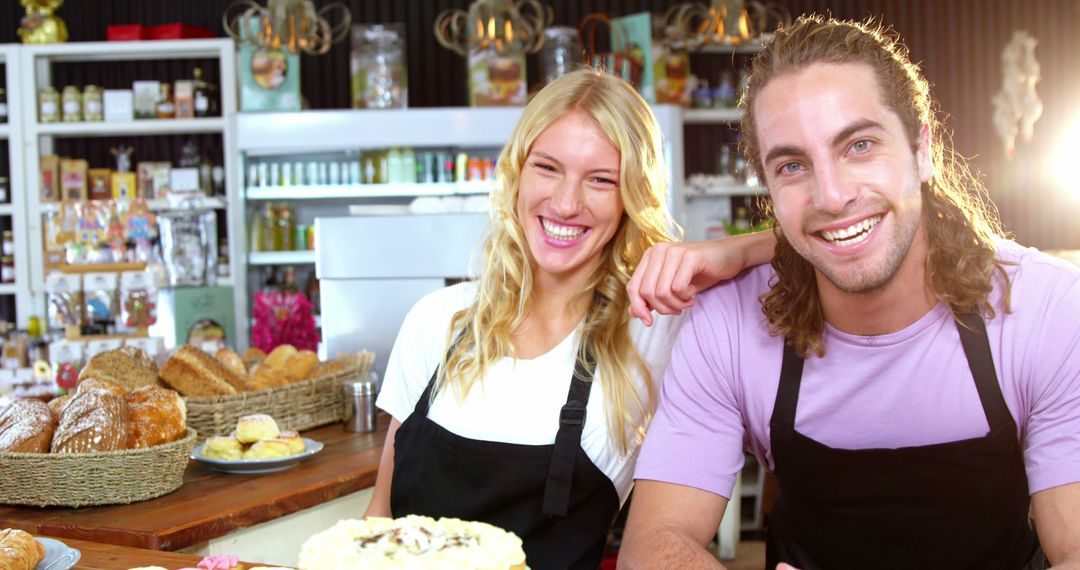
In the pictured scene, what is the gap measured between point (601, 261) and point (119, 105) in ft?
15.6

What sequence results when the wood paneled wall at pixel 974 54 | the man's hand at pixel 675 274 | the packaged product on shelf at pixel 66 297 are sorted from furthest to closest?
1. the wood paneled wall at pixel 974 54
2. the packaged product on shelf at pixel 66 297
3. the man's hand at pixel 675 274

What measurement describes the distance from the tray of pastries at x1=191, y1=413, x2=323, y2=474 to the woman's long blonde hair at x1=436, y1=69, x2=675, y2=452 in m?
0.47

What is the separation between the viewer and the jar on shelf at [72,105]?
229 inches

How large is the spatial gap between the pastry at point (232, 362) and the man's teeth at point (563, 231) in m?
0.98

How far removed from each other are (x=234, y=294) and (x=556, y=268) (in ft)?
13.8

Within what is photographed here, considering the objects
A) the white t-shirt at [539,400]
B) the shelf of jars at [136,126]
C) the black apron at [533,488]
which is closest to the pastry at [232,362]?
the white t-shirt at [539,400]

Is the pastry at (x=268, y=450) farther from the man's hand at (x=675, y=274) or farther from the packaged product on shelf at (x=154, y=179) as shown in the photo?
the packaged product on shelf at (x=154, y=179)

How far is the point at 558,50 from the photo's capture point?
229 inches

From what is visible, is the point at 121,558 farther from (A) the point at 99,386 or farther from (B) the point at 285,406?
(B) the point at 285,406

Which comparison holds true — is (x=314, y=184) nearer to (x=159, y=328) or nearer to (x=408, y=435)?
(x=159, y=328)

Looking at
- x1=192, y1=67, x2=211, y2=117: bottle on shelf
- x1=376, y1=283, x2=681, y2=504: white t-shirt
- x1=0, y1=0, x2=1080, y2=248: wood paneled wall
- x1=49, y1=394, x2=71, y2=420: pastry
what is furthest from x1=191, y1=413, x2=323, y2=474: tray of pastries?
x1=0, y1=0, x2=1080, y2=248: wood paneled wall

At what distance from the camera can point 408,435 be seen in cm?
180

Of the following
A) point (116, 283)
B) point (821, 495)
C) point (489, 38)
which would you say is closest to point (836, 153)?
point (821, 495)

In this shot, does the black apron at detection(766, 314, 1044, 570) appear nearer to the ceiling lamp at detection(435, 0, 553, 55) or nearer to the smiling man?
the smiling man
